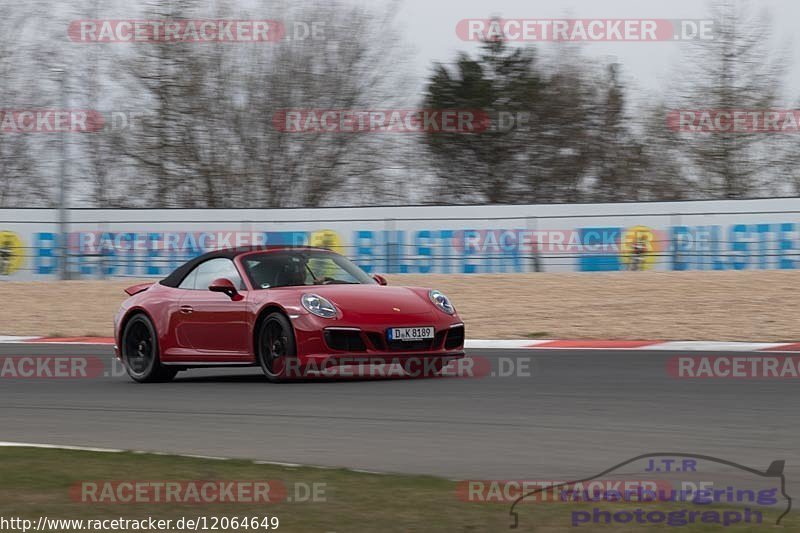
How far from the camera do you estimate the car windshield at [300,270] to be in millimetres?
11594

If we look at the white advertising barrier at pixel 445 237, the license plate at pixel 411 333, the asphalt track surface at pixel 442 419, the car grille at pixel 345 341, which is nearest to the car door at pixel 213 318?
the asphalt track surface at pixel 442 419

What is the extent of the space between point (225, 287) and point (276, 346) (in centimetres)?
73

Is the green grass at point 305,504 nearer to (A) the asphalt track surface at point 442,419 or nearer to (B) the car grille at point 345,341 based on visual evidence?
(A) the asphalt track surface at point 442,419

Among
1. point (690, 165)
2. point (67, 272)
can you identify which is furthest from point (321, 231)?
point (690, 165)

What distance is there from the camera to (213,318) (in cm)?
1166

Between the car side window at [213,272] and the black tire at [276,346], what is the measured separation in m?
0.75

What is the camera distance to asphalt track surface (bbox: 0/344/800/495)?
6898 millimetres

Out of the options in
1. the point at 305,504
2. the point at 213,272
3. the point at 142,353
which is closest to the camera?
the point at 305,504

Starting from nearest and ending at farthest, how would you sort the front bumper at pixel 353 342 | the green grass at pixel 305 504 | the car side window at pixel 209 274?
the green grass at pixel 305 504
the front bumper at pixel 353 342
the car side window at pixel 209 274

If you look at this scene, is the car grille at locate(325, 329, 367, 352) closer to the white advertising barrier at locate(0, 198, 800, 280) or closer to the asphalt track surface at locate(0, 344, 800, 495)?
the asphalt track surface at locate(0, 344, 800, 495)

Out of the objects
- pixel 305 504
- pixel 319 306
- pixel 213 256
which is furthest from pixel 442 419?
pixel 213 256

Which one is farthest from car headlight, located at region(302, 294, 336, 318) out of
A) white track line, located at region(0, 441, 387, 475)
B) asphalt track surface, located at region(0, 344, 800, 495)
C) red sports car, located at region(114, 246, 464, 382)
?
white track line, located at region(0, 441, 387, 475)

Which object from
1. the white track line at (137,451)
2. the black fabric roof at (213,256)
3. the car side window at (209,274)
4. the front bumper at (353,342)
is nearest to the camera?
the white track line at (137,451)

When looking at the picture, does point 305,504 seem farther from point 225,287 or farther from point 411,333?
point 225,287
